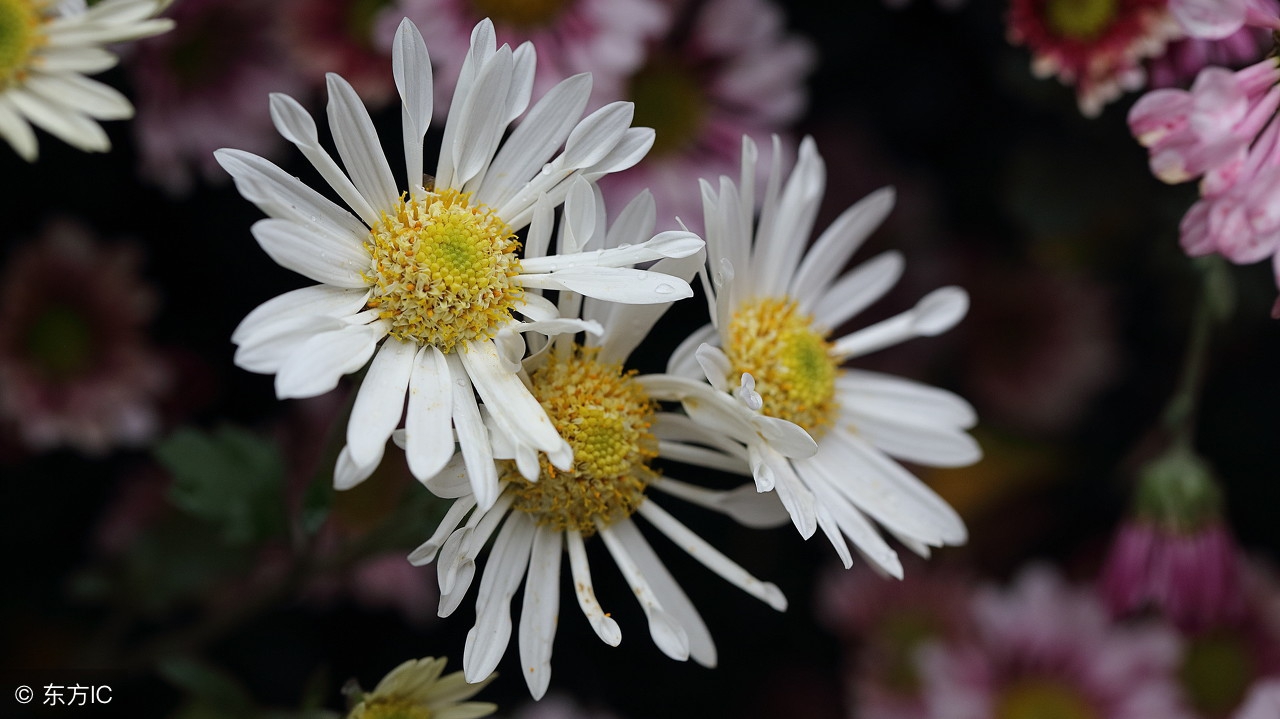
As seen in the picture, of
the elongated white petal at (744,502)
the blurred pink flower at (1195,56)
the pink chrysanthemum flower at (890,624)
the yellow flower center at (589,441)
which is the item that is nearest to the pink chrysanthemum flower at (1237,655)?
the pink chrysanthemum flower at (890,624)

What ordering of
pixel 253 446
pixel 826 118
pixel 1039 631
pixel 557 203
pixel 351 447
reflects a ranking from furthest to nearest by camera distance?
pixel 826 118, pixel 1039 631, pixel 253 446, pixel 557 203, pixel 351 447

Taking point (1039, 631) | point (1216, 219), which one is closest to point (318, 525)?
point (1216, 219)

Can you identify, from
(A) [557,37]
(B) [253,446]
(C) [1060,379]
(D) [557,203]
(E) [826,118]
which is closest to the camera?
(D) [557,203]

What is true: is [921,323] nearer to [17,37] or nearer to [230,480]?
[230,480]

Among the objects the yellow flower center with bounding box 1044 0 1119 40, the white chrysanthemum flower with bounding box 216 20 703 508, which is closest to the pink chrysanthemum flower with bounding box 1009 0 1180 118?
the yellow flower center with bounding box 1044 0 1119 40

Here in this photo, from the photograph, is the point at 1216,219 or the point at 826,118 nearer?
the point at 1216,219

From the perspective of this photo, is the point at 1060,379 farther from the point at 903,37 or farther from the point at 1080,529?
the point at 903,37

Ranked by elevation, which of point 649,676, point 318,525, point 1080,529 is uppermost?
point 318,525
